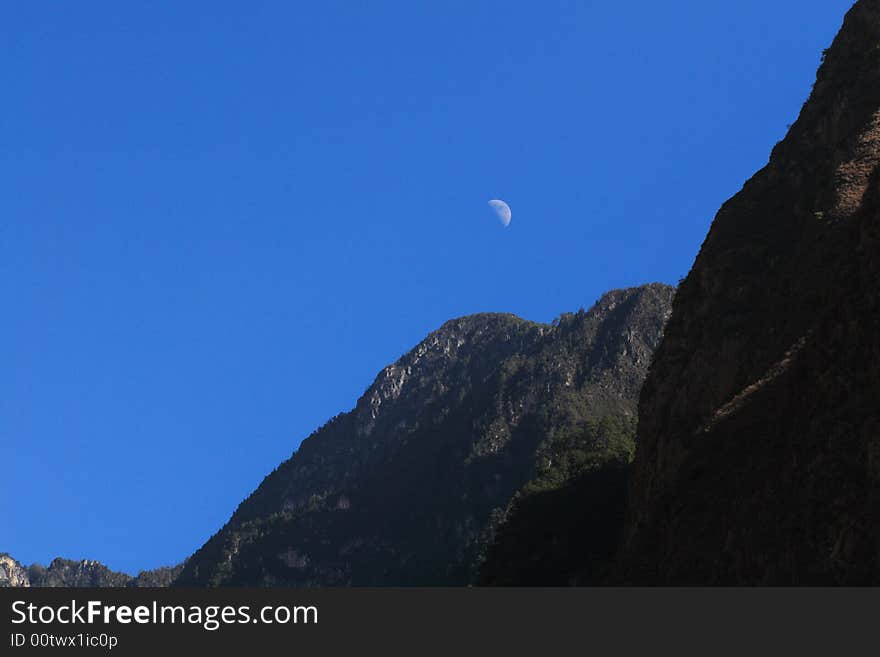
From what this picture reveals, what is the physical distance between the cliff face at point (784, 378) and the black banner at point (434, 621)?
25.7 ft

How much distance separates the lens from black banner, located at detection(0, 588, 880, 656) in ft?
93.8

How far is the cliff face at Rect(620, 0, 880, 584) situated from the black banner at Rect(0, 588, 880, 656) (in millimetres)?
7825

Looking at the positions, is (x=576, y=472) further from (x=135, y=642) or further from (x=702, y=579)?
(x=135, y=642)

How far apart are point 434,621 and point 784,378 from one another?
31764 millimetres

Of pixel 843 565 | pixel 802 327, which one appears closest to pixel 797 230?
pixel 802 327

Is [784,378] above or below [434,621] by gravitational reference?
above

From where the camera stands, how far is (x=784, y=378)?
5728 cm

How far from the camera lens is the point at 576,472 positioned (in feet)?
379

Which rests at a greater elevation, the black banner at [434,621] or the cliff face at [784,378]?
the cliff face at [784,378]

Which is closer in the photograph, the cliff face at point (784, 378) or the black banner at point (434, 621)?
the black banner at point (434, 621)

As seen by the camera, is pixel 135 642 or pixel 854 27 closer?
pixel 135 642

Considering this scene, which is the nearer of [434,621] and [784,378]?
Result: [434,621]

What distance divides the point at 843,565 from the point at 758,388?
2122 cm

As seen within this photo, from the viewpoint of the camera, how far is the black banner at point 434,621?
2859 cm
